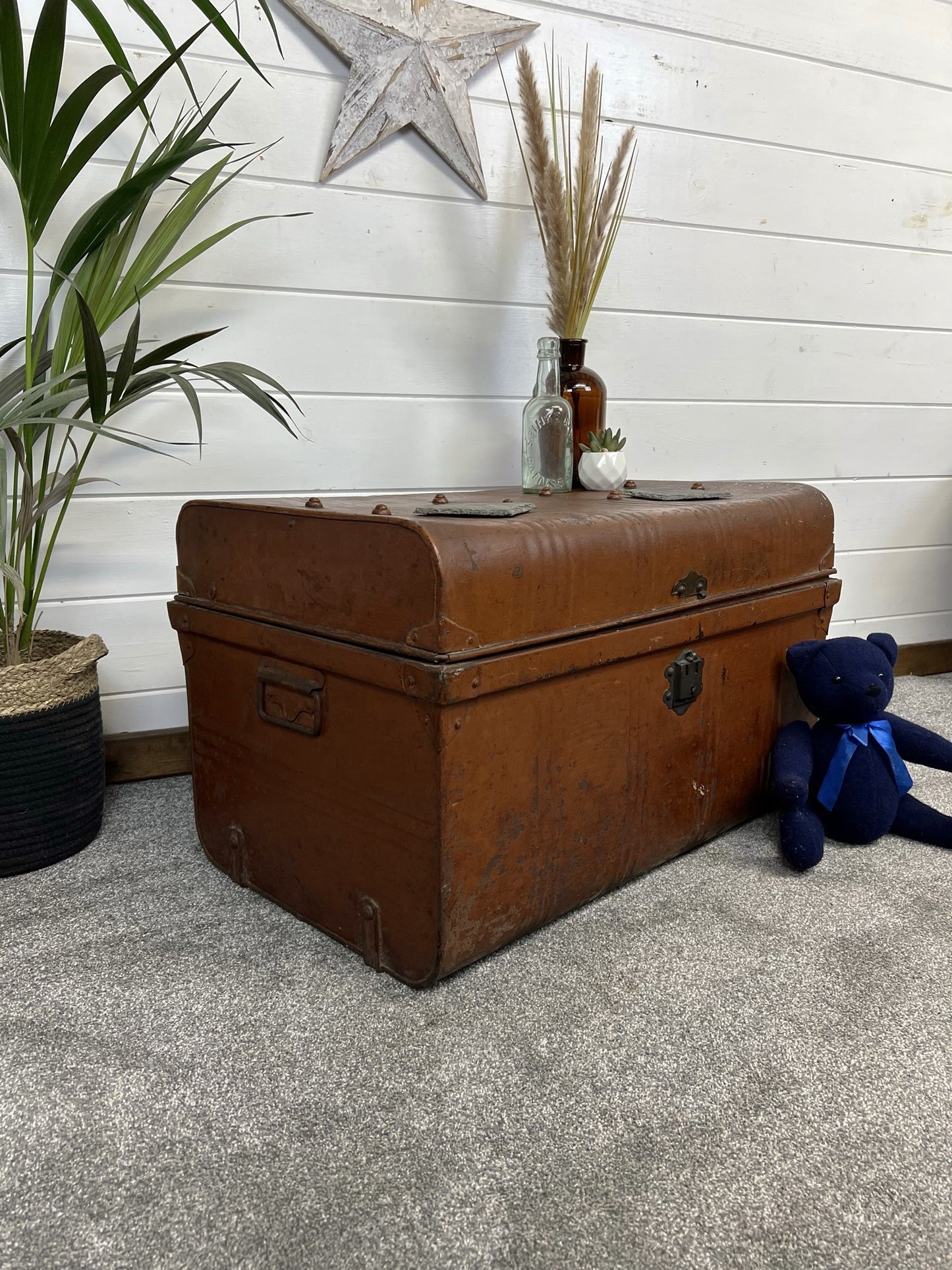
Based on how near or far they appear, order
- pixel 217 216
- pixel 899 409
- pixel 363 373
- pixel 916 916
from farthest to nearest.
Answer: pixel 899 409 < pixel 363 373 < pixel 217 216 < pixel 916 916

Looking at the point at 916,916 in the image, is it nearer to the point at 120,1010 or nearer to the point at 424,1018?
the point at 424,1018

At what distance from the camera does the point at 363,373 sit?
2.03 m

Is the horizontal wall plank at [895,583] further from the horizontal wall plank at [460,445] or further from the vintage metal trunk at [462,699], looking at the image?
the vintage metal trunk at [462,699]

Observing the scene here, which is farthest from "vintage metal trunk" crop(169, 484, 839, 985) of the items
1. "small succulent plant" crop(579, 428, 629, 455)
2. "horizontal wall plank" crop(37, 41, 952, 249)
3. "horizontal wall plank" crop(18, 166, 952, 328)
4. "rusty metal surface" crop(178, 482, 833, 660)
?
"horizontal wall plank" crop(37, 41, 952, 249)

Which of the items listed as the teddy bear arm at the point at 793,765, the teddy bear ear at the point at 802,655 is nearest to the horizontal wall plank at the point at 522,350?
the teddy bear ear at the point at 802,655

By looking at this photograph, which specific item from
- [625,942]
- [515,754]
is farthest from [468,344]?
[625,942]

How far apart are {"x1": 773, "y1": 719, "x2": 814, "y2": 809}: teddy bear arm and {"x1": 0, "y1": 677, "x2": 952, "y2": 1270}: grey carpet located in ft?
0.51

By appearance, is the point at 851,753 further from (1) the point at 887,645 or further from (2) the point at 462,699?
(2) the point at 462,699

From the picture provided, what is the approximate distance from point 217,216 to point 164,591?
782 millimetres

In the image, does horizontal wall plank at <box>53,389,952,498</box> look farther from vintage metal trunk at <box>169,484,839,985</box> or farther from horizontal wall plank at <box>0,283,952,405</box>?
vintage metal trunk at <box>169,484,839,985</box>

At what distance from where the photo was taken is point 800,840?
1.54 metres

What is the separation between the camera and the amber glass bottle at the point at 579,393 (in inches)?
77.7

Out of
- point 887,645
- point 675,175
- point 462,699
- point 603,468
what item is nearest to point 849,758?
point 887,645

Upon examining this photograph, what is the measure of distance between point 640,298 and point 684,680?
4.13 ft
